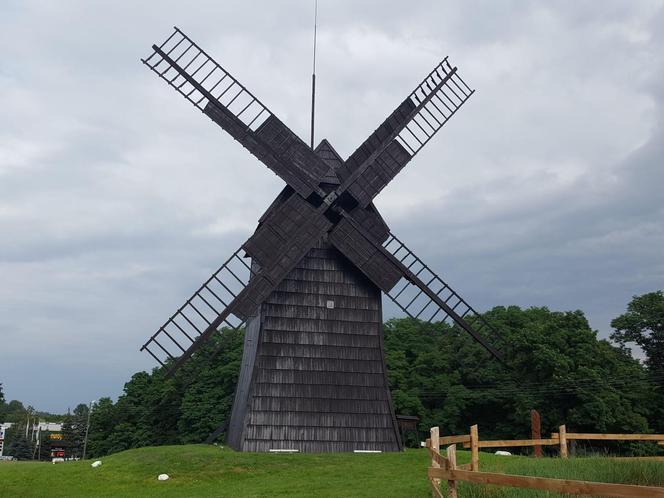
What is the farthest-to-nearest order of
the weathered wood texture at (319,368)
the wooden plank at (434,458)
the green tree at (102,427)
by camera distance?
the green tree at (102,427), the weathered wood texture at (319,368), the wooden plank at (434,458)

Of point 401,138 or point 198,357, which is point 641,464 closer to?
point 401,138

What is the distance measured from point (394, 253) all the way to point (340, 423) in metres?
6.15

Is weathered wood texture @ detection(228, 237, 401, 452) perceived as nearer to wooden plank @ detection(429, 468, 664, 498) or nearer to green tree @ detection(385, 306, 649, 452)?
green tree @ detection(385, 306, 649, 452)

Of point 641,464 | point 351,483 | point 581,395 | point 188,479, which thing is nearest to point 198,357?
point 581,395

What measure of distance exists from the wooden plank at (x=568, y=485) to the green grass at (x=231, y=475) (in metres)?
6.51

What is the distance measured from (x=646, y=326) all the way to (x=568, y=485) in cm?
4081

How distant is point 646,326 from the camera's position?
4334cm

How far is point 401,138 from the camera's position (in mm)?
24969

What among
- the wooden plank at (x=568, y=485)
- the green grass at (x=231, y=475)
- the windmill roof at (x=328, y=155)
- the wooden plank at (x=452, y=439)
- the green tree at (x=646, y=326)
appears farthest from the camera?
the green tree at (x=646, y=326)

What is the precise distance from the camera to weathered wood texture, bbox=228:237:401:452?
2252cm

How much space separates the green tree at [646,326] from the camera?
1678 inches

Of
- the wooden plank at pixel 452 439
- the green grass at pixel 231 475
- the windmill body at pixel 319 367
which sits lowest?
the green grass at pixel 231 475

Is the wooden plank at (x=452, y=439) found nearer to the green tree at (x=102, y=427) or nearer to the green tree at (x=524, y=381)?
the green tree at (x=524, y=381)

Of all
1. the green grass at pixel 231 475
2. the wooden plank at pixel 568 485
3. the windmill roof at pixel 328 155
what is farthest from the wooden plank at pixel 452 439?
the windmill roof at pixel 328 155
